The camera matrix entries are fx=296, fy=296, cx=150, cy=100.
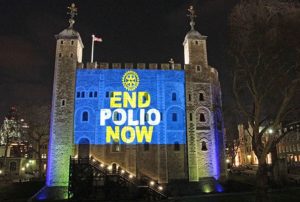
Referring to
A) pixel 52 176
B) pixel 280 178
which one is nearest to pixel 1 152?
pixel 52 176

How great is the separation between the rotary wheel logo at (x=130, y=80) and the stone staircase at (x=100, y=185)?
33.2 ft

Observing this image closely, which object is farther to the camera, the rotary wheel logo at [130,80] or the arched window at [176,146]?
the rotary wheel logo at [130,80]

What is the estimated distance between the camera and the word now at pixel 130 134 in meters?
34.5

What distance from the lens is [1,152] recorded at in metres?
67.4

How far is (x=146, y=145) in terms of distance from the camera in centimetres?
3503

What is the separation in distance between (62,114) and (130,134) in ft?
26.8

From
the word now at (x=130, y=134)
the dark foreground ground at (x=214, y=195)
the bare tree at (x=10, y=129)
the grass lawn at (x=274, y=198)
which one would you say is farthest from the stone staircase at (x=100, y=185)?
the bare tree at (x=10, y=129)

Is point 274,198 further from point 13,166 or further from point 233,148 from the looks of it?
point 13,166

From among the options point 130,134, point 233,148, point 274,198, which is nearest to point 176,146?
point 130,134

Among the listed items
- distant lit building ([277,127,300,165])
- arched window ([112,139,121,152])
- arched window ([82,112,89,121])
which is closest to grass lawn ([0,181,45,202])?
arched window ([82,112,89,121])

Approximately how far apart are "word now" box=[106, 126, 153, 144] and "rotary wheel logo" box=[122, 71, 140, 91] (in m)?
4.93

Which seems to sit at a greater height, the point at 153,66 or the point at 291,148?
the point at 153,66

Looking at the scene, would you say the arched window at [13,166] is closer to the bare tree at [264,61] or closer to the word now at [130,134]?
the word now at [130,134]

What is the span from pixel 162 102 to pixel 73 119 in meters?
10.7
